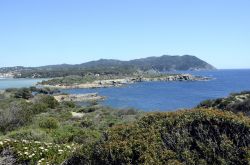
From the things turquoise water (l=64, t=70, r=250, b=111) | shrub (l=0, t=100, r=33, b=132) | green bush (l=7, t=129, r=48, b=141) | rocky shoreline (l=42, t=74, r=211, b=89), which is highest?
green bush (l=7, t=129, r=48, b=141)

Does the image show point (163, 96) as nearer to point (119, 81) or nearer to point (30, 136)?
point (119, 81)

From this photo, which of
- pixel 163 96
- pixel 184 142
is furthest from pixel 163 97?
pixel 184 142

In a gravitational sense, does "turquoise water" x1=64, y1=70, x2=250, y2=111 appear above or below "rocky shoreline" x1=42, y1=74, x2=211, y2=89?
above

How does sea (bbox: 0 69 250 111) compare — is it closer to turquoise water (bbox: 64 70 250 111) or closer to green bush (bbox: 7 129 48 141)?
turquoise water (bbox: 64 70 250 111)

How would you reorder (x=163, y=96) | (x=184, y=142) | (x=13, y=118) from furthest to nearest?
(x=163, y=96) → (x=13, y=118) → (x=184, y=142)

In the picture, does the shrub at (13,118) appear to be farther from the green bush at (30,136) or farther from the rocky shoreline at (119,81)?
the rocky shoreline at (119,81)

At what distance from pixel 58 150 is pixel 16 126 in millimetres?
13644

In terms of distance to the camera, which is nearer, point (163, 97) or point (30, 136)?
point (30, 136)

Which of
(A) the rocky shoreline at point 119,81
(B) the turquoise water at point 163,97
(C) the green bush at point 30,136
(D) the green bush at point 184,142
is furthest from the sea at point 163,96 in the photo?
(D) the green bush at point 184,142

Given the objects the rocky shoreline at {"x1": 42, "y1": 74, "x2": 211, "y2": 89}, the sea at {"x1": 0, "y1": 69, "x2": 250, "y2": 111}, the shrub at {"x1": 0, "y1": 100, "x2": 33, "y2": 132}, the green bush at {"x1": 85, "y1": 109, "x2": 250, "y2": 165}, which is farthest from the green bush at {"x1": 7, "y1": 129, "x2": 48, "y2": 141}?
the rocky shoreline at {"x1": 42, "y1": 74, "x2": 211, "y2": 89}

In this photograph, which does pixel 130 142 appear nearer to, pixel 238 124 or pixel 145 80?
pixel 238 124

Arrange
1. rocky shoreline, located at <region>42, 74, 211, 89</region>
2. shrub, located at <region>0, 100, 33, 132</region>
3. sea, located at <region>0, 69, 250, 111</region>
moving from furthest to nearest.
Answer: rocky shoreline, located at <region>42, 74, 211, 89</region> → sea, located at <region>0, 69, 250, 111</region> → shrub, located at <region>0, 100, 33, 132</region>

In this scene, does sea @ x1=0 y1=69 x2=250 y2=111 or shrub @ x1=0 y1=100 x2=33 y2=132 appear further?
sea @ x1=0 y1=69 x2=250 y2=111

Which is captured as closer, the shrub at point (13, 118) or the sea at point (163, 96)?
the shrub at point (13, 118)
